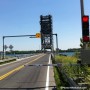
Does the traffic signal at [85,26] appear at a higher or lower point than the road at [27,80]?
higher

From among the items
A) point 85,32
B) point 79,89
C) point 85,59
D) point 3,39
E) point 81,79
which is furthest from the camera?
point 3,39

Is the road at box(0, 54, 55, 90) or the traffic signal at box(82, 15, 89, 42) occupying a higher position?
the traffic signal at box(82, 15, 89, 42)

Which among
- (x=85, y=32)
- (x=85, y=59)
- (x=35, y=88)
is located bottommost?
(x=35, y=88)

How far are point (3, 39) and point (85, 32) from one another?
64323mm

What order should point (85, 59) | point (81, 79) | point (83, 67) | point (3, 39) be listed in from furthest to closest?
point (3, 39) → point (83, 67) → point (81, 79) → point (85, 59)

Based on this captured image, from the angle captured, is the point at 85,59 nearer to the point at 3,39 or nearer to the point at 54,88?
the point at 54,88

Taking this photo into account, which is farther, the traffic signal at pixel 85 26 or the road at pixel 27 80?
the road at pixel 27 80

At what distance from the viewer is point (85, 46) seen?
16672 mm

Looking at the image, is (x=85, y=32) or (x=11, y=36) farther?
(x=11, y=36)

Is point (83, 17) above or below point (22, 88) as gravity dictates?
above

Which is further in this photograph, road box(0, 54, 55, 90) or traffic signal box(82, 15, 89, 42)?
road box(0, 54, 55, 90)

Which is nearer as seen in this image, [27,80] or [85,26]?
[85,26]

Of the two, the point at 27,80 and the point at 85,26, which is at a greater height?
the point at 85,26

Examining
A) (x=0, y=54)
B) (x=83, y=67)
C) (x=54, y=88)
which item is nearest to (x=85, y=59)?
(x=54, y=88)
